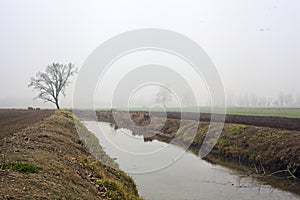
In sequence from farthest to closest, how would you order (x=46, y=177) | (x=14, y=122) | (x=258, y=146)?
(x=14, y=122) → (x=258, y=146) → (x=46, y=177)

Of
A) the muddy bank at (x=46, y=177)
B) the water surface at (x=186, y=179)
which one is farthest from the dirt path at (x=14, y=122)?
the water surface at (x=186, y=179)

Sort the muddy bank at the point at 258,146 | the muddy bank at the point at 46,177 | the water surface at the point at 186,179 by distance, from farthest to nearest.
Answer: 1. the muddy bank at the point at 258,146
2. the water surface at the point at 186,179
3. the muddy bank at the point at 46,177

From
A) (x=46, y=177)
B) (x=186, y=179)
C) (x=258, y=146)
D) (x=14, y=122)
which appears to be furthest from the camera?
(x=14, y=122)

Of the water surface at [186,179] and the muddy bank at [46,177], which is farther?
the water surface at [186,179]

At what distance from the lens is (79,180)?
907 cm

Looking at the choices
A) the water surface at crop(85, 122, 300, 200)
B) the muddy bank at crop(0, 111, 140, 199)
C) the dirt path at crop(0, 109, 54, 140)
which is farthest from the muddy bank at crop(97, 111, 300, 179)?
the dirt path at crop(0, 109, 54, 140)

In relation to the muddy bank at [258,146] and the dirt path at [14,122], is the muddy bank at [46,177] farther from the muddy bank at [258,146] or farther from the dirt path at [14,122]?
the muddy bank at [258,146]

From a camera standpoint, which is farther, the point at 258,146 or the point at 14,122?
the point at 14,122

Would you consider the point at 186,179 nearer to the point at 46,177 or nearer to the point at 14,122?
the point at 46,177

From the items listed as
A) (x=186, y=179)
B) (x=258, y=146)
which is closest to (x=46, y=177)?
(x=186, y=179)

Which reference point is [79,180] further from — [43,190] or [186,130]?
[186,130]

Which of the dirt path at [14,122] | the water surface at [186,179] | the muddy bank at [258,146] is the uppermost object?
the dirt path at [14,122]

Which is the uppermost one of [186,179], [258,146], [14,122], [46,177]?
[14,122]

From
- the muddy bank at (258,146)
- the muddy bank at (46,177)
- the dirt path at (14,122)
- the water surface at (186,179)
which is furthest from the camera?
the muddy bank at (258,146)
